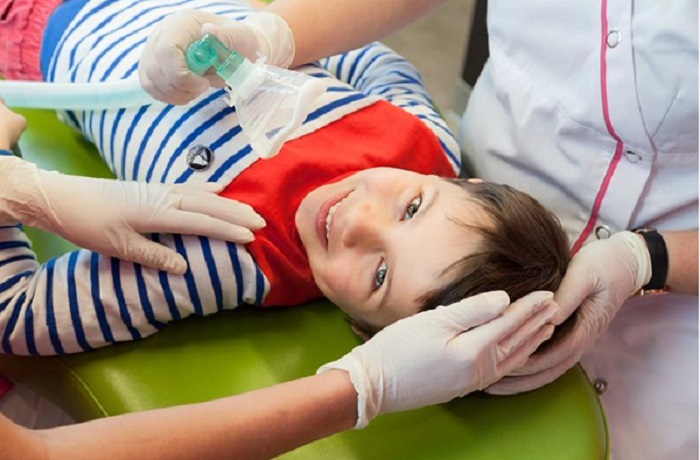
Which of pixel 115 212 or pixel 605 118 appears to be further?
pixel 605 118

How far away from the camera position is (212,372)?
37.4 inches

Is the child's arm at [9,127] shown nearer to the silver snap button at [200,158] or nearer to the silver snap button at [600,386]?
the silver snap button at [200,158]

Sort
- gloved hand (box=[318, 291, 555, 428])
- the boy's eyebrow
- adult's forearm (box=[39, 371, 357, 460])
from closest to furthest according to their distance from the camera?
1. adult's forearm (box=[39, 371, 357, 460])
2. gloved hand (box=[318, 291, 555, 428])
3. the boy's eyebrow

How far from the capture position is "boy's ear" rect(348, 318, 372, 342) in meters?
1.02

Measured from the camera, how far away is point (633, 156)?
3.39 feet

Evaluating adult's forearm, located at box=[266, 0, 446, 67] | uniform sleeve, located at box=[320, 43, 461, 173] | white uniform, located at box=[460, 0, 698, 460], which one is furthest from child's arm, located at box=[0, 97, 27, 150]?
white uniform, located at box=[460, 0, 698, 460]

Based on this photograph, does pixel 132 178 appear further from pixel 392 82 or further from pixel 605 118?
pixel 605 118

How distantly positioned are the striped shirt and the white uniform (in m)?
0.14

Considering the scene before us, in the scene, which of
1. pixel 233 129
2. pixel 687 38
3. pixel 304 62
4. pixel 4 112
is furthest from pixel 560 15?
pixel 4 112

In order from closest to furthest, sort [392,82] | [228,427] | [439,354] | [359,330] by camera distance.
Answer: [228,427]
[439,354]
[359,330]
[392,82]

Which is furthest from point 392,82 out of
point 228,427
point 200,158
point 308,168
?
point 228,427

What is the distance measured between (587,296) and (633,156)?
217 millimetres

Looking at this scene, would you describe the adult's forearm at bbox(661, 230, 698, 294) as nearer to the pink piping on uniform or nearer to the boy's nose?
the pink piping on uniform

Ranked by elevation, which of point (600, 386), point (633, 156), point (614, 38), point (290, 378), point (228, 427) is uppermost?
point (614, 38)
